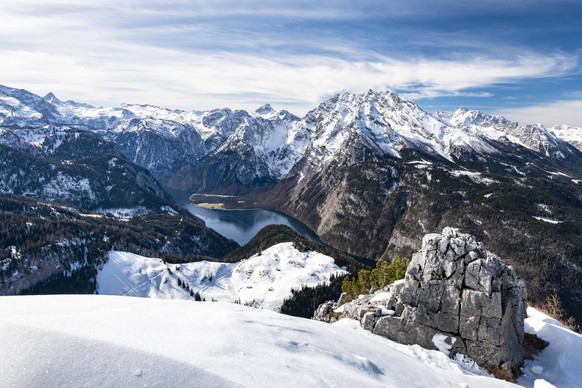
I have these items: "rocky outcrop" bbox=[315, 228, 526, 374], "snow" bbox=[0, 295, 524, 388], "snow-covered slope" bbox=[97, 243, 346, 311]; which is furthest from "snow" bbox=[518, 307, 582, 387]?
"snow-covered slope" bbox=[97, 243, 346, 311]

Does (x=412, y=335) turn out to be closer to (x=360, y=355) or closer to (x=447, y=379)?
(x=447, y=379)


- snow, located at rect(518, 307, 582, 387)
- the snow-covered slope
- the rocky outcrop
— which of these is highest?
the rocky outcrop

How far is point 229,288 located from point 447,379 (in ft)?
496

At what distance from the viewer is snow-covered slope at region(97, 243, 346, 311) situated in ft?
522

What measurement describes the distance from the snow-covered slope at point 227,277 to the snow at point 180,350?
126857mm

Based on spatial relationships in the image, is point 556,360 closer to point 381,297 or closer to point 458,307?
point 458,307

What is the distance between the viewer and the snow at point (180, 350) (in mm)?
13570

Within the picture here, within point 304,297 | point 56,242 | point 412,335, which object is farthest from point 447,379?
point 56,242

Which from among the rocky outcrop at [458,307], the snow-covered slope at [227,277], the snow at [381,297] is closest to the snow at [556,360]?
the rocky outcrop at [458,307]

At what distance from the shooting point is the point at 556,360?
3416 cm

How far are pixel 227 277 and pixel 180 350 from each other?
165 metres

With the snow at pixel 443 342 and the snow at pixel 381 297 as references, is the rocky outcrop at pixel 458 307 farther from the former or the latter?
the snow at pixel 381 297

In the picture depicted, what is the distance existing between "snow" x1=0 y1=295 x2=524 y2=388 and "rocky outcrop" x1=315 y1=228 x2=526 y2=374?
499 centimetres

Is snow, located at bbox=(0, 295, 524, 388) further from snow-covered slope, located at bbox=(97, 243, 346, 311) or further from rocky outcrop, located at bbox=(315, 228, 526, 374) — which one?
snow-covered slope, located at bbox=(97, 243, 346, 311)
